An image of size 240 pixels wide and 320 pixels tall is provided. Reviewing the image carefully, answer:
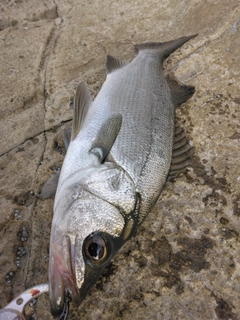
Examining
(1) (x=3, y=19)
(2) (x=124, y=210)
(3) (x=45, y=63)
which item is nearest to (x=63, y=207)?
(2) (x=124, y=210)

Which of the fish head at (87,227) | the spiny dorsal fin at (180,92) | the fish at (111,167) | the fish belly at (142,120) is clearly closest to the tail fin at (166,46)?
the fish at (111,167)

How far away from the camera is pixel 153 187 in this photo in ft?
6.70

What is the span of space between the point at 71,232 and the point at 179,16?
3.14 meters

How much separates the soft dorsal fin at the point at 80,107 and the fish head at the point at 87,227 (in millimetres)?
→ 521

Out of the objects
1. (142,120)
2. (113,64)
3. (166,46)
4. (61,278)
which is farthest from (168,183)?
(166,46)

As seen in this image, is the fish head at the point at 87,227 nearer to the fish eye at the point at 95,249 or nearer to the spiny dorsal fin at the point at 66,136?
the fish eye at the point at 95,249

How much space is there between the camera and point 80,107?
247 centimetres

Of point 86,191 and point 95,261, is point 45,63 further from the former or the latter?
point 95,261

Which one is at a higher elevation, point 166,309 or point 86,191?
point 86,191

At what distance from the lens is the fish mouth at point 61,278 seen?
1.52 metres

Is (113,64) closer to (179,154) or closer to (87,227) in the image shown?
(179,154)

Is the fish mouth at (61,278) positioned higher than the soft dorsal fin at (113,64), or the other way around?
the soft dorsal fin at (113,64)

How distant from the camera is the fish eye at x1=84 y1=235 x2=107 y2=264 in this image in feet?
5.34

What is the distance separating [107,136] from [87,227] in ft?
2.51
